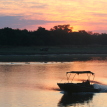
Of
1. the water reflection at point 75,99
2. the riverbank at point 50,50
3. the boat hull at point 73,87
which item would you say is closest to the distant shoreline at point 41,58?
the riverbank at point 50,50

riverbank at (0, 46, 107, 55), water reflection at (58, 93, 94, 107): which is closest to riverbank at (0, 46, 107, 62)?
riverbank at (0, 46, 107, 55)

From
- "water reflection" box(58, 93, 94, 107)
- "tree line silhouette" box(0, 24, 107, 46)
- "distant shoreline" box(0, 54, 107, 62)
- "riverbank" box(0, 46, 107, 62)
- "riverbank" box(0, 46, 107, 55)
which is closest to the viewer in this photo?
"water reflection" box(58, 93, 94, 107)

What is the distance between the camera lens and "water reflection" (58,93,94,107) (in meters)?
33.2

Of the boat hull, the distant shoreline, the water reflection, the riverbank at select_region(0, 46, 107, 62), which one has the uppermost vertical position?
the riverbank at select_region(0, 46, 107, 62)

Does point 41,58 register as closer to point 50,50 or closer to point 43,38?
point 50,50

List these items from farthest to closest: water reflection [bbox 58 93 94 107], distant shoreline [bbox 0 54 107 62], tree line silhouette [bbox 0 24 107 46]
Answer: tree line silhouette [bbox 0 24 107 46], distant shoreline [bbox 0 54 107 62], water reflection [bbox 58 93 94 107]

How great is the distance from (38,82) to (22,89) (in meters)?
6.81

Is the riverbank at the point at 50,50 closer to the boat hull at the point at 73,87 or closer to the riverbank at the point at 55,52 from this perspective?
the riverbank at the point at 55,52

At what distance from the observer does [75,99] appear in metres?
35.2

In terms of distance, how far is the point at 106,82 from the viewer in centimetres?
4791

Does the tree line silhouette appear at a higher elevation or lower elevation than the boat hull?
higher

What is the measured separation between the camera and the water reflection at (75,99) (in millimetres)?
33181

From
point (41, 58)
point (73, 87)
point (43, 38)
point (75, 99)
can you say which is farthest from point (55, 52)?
point (75, 99)

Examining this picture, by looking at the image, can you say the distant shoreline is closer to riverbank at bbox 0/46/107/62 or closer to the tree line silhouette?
riverbank at bbox 0/46/107/62
